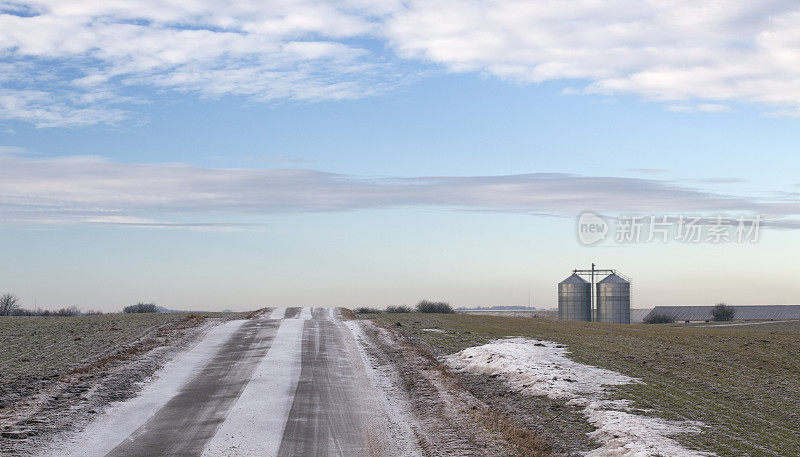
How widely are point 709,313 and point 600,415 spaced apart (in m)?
106

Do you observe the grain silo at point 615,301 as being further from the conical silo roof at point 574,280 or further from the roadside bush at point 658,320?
the roadside bush at point 658,320

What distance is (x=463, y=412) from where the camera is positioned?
16031mm

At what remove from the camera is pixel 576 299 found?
221 ft

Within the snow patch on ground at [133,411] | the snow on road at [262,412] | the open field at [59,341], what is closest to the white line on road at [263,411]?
the snow on road at [262,412]

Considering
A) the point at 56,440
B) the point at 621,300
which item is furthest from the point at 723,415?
the point at 621,300

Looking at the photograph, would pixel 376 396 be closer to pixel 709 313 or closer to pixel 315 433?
pixel 315 433

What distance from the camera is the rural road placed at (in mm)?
13062

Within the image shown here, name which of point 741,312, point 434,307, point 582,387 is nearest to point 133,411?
point 582,387

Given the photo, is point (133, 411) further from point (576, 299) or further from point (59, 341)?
point (576, 299)

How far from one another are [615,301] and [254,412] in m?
55.2

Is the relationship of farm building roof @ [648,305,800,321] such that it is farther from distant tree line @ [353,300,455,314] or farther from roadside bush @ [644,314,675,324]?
distant tree line @ [353,300,455,314]

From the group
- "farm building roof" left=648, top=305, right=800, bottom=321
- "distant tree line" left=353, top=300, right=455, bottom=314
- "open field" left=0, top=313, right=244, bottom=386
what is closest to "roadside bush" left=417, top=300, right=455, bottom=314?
"distant tree line" left=353, top=300, right=455, bottom=314

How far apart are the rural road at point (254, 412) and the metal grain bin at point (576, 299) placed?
44.8 metres

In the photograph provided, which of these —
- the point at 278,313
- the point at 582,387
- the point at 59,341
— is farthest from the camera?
the point at 278,313
